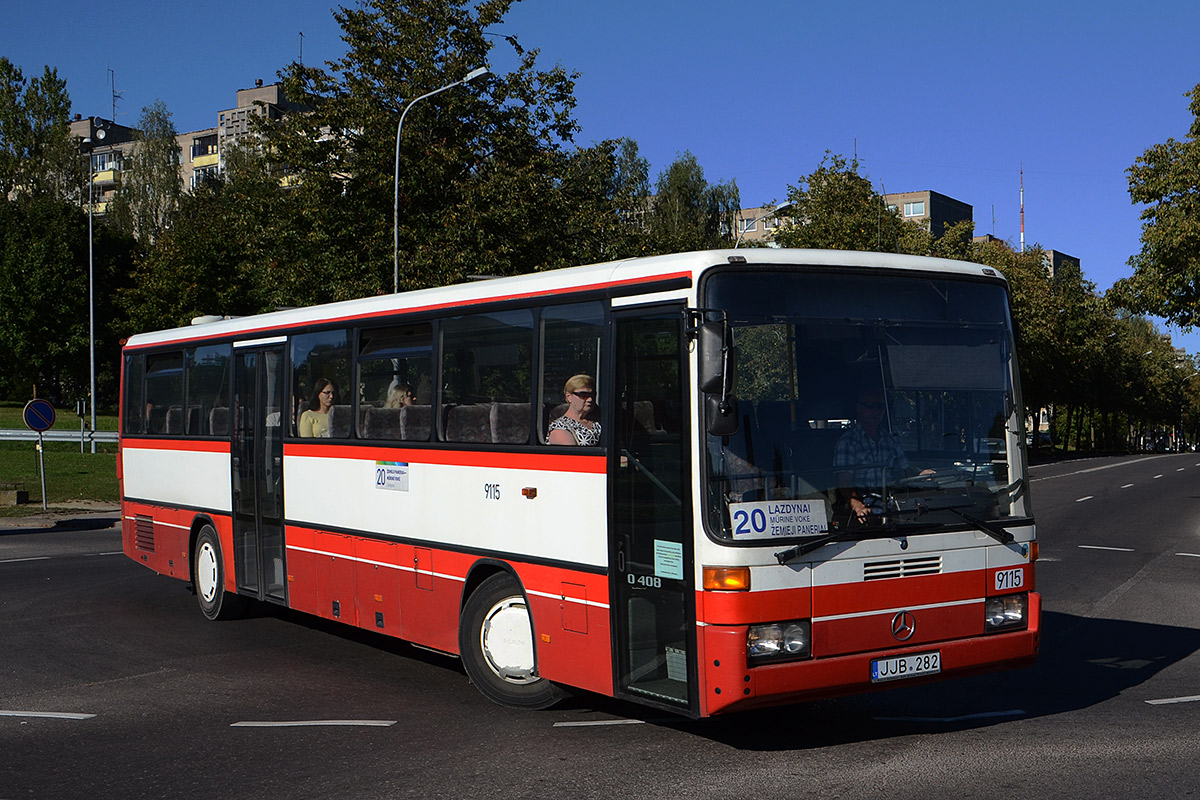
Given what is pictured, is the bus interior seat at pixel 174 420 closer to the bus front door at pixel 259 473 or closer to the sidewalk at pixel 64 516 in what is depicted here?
the bus front door at pixel 259 473

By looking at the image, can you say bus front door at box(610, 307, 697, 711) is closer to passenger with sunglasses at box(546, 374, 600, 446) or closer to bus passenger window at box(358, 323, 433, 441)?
passenger with sunglasses at box(546, 374, 600, 446)

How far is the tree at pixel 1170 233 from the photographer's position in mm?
26812

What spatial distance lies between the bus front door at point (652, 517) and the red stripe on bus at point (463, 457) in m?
0.37

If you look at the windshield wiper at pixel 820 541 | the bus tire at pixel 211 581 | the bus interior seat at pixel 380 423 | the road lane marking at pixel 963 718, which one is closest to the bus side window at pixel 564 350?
the windshield wiper at pixel 820 541

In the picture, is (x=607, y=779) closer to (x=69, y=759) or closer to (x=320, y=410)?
(x=69, y=759)

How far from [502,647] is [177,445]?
647cm

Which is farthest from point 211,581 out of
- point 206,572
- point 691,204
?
point 691,204

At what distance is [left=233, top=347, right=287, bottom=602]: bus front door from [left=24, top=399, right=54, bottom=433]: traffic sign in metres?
14.0

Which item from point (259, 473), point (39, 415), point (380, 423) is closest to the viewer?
point (380, 423)

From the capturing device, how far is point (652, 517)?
7082 mm

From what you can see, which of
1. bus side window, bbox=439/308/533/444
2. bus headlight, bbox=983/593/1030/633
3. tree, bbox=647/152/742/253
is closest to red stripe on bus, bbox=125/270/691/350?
bus side window, bbox=439/308/533/444

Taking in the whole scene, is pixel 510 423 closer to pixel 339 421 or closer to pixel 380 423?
pixel 380 423

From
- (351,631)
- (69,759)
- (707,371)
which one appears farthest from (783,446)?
(351,631)

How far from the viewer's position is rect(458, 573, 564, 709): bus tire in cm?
823
